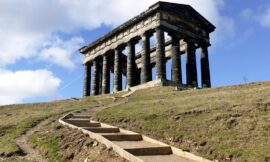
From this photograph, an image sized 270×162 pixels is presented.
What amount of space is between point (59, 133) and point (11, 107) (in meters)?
22.3

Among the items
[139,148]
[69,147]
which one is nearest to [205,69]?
[69,147]

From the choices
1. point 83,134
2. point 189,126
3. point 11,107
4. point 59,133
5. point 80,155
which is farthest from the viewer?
point 11,107

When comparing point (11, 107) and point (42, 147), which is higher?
point (11, 107)

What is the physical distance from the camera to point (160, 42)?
1932 inches

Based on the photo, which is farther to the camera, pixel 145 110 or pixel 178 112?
pixel 145 110

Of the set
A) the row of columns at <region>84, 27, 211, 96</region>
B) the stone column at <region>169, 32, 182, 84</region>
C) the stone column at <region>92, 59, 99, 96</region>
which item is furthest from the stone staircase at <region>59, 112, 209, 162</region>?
the stone column at <region>92, 59, 99, 96</region>

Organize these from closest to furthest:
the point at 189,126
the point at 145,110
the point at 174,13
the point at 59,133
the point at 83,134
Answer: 1. the point at 189,126
2. the point at 83,134
3. the point at 59,133
4. the point at 145,110
5. the point at 174,13

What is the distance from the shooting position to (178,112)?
18.5 metres

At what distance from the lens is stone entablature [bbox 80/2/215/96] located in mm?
49438

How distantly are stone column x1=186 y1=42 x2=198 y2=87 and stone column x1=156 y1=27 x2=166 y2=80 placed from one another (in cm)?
691

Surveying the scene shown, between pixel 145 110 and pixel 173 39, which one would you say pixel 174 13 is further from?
pixel 145 110

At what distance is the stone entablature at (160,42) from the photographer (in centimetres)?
4944

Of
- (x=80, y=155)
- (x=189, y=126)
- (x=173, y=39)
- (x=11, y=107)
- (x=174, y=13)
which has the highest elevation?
(x=174, y=13)

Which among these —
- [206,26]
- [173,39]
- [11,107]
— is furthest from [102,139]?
[206,26]
